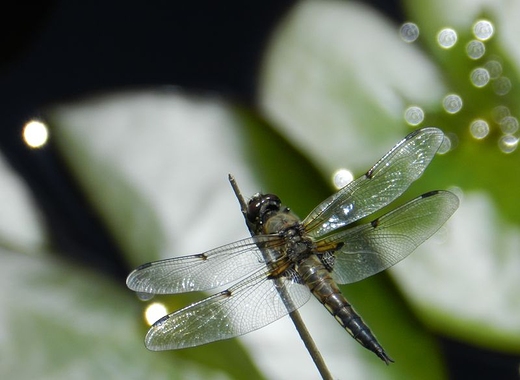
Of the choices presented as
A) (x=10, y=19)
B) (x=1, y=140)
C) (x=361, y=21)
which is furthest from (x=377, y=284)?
(x=10, y=19)

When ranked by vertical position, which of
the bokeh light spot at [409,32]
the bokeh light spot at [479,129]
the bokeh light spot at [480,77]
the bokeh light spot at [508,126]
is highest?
the bokeh light spot at [409,32]

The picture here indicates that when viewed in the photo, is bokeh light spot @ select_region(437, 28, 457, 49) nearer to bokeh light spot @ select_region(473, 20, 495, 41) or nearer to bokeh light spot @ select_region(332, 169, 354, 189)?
bokeh light spot @ select_region(473, 20, 495, 41)

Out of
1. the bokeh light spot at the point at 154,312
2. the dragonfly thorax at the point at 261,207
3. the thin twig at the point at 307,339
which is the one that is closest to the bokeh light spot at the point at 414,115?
the dragonfly thorax at the point at 261,207

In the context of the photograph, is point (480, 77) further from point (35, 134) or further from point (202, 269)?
point (35, 134)

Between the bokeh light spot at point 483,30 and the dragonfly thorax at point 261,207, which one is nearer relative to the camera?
the dragonfly thorax at point 261,207

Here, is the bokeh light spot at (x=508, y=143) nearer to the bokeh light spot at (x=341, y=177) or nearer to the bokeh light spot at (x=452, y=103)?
the bokeh light spot at (x=452, y=103)

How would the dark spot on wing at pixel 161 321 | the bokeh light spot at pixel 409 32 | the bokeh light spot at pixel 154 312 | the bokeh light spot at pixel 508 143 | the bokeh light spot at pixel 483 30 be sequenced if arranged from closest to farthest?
the dark spot on wing at pixel 161 321
the bokeh light spot at pixel 154 312
the bokeh light spot at pixel 508 143
the bokeh light spot at pixel 483 30
the bokeh light spot at pixel 409 32

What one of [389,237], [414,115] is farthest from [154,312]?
[414,115]

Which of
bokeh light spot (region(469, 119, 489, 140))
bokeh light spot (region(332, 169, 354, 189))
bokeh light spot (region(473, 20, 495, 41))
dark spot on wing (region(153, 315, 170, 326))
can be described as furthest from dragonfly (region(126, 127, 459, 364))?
bokeh light spot (region(473, 20, 495, 41))
